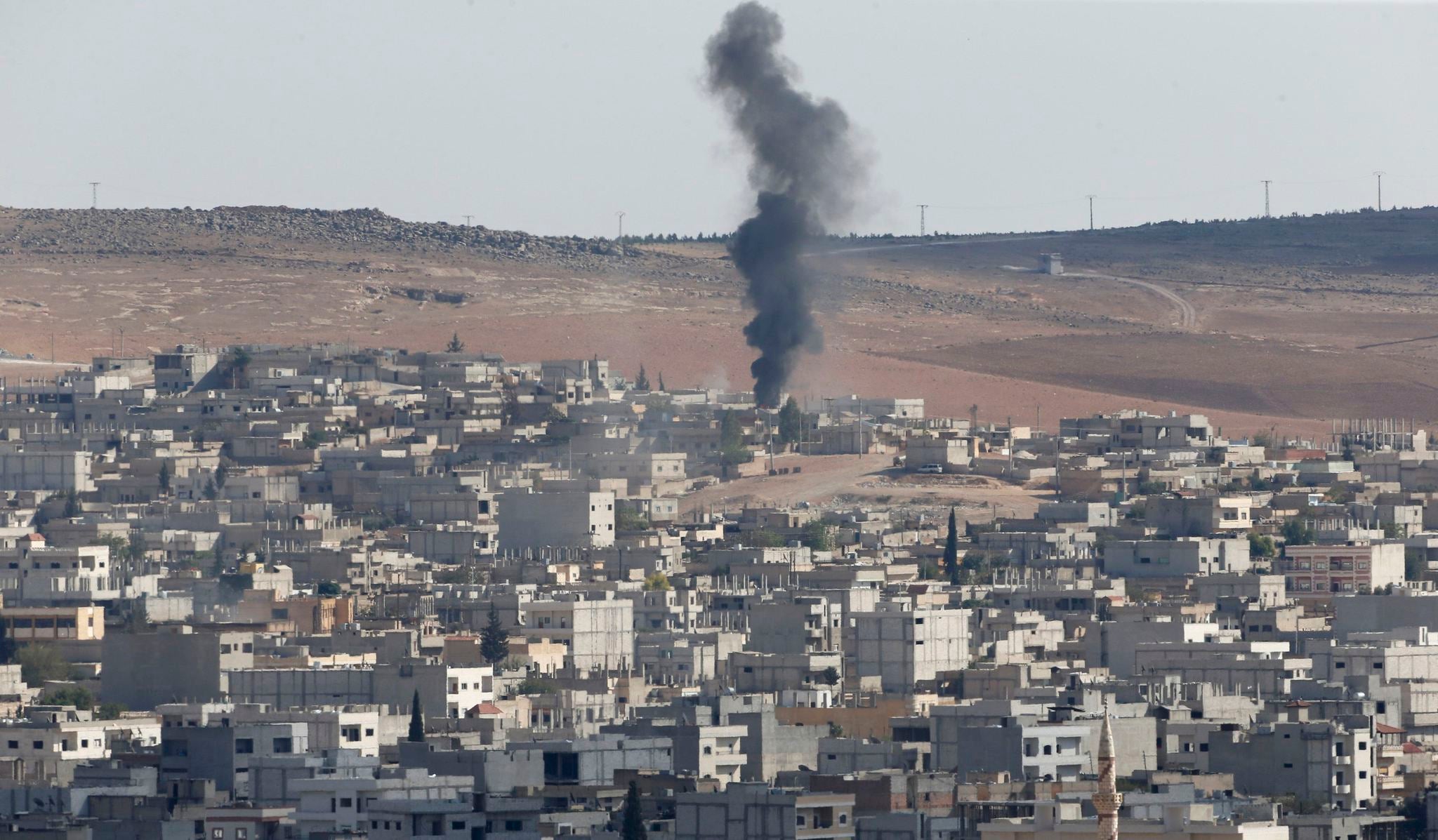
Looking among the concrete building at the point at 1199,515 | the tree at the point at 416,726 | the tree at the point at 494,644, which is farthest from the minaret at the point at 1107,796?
the concrete building at the point at 1199,515

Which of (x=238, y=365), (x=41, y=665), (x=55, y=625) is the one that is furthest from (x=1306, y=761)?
(x=238, y=365)

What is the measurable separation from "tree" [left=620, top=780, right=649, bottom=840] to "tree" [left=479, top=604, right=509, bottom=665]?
31405 millimetres

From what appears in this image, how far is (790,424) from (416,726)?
2849 inches

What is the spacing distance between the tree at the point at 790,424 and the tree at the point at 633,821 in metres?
83.9

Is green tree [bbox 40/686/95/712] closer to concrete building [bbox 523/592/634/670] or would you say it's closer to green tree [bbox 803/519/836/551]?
concrete building [bbox 523/592/634/670]

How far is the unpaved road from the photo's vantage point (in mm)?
129375

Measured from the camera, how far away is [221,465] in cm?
13850

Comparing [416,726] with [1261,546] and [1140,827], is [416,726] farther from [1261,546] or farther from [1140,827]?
[1261,546]

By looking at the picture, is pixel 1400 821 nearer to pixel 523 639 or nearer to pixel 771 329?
pixel 523 639

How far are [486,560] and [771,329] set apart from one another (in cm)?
3819

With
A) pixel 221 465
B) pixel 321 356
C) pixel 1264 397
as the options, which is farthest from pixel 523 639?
pixel 1264 397

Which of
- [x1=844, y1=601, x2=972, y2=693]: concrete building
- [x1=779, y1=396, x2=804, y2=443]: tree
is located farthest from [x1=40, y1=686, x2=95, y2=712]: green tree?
[x1=779, y1=396, x2=804, y2=443]: tree

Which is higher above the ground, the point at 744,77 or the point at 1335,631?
the point at 744,77

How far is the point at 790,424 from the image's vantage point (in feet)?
470
